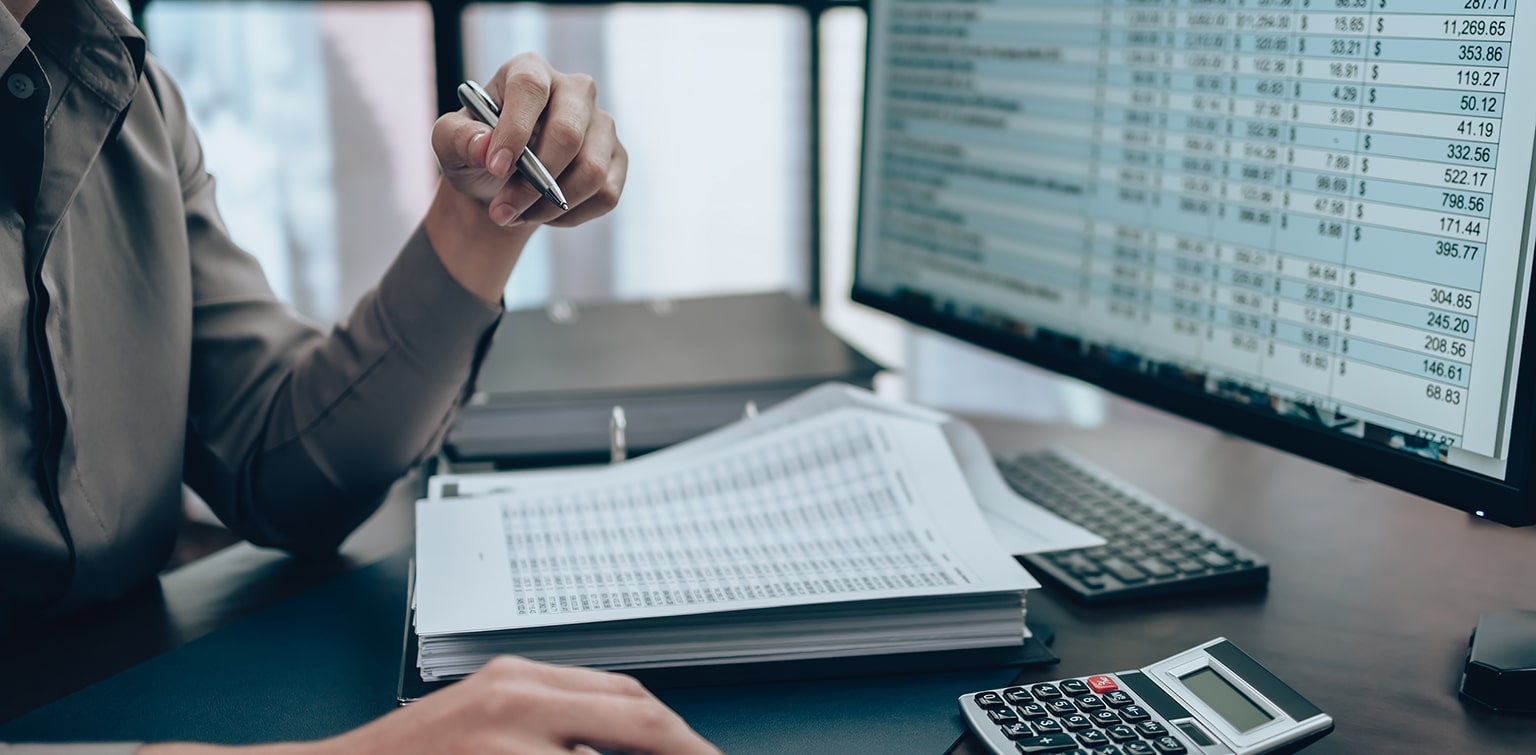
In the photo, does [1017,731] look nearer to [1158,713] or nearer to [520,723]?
[1158,713]

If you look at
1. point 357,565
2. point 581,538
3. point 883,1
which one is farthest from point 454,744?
point 883,1

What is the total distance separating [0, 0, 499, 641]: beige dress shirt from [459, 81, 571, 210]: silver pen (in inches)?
4.5

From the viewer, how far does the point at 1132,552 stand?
69 centimetres

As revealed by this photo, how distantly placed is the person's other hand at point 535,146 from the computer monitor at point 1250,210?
28 cm

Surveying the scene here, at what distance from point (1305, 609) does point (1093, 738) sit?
0.23 metres

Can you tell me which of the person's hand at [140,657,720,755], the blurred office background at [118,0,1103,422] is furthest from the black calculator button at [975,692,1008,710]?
the blurred office background at [118,0,1103,422]

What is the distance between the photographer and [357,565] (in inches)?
28.2

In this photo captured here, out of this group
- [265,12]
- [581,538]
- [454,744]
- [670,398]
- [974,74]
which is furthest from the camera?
[265,12]

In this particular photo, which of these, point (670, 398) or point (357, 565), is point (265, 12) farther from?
point (357, 565)

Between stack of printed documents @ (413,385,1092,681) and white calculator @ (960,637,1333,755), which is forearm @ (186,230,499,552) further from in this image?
white calculator @ (960,637,1333,755)

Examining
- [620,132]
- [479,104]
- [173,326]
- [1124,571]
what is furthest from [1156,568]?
[620,132]

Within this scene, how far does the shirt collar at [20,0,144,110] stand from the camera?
627mm

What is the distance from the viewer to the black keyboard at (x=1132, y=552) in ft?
2.15

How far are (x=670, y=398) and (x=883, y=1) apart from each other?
343 millimetres
